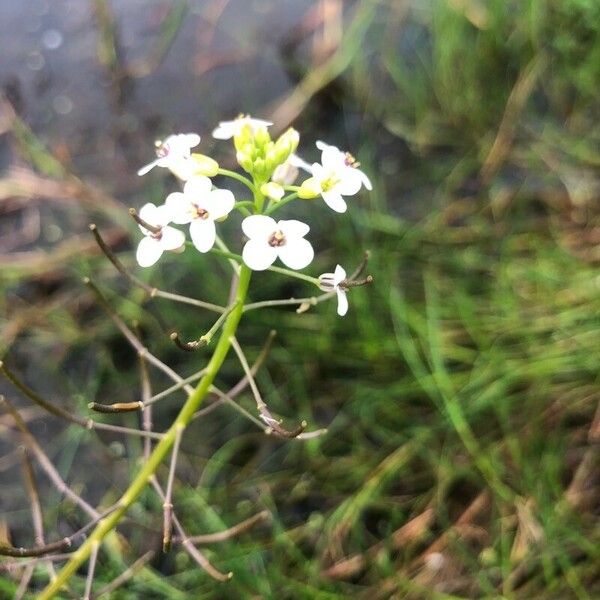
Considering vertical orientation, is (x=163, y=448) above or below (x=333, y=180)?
below

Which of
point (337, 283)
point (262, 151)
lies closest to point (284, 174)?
point (262, 151)

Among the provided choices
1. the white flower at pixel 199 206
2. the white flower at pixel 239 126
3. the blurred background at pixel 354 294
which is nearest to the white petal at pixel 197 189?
the white flower at pixel 199 206

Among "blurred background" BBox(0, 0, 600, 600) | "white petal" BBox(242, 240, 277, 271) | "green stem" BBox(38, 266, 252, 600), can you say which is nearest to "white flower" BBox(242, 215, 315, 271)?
"white petal" BBox(242, 240, 277, 271)

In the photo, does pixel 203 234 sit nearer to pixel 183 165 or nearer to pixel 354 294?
pixel 183 165

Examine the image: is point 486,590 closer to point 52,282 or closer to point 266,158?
point 266,158

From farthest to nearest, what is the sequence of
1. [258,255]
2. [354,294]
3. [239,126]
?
→ [354,294]
[239,126]
[258,255]

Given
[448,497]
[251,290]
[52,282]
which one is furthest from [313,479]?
[52,282]
